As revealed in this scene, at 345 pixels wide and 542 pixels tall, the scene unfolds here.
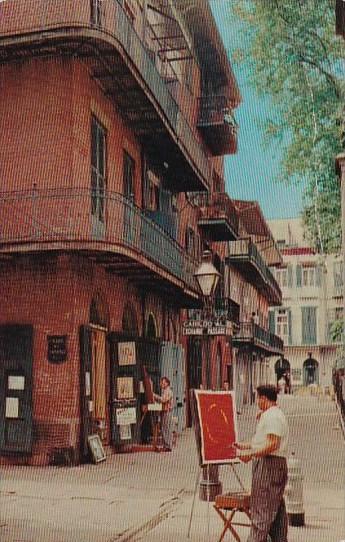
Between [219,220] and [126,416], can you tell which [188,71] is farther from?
[126,416]

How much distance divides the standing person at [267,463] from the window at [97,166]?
18.1ft

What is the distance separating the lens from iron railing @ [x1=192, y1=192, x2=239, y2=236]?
8280 mm

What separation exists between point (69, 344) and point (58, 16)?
141 inches

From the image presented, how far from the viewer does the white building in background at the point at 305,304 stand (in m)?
7.02

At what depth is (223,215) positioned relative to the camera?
9969 millimetres

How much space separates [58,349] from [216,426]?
4.62 metres

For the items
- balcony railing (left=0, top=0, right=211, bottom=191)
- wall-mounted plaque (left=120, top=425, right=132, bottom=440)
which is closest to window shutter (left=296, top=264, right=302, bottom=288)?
balcony railing (left=0, top=0, right=211, bottom=191)

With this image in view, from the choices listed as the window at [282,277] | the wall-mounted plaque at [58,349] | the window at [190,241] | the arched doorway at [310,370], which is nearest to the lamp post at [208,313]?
the window at [282,277]

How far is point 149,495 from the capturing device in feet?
29.0

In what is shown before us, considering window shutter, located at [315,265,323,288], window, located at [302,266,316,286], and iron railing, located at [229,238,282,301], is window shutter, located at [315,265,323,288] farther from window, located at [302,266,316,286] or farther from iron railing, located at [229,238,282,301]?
iron railing, located at [229,238,282,301]

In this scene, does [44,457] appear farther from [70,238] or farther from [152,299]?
[152,299]

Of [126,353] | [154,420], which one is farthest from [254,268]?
[154,420]

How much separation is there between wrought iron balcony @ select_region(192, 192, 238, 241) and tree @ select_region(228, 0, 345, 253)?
0.84 meters

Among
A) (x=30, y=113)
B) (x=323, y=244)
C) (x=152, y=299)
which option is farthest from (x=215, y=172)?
(x=152, y=299)
